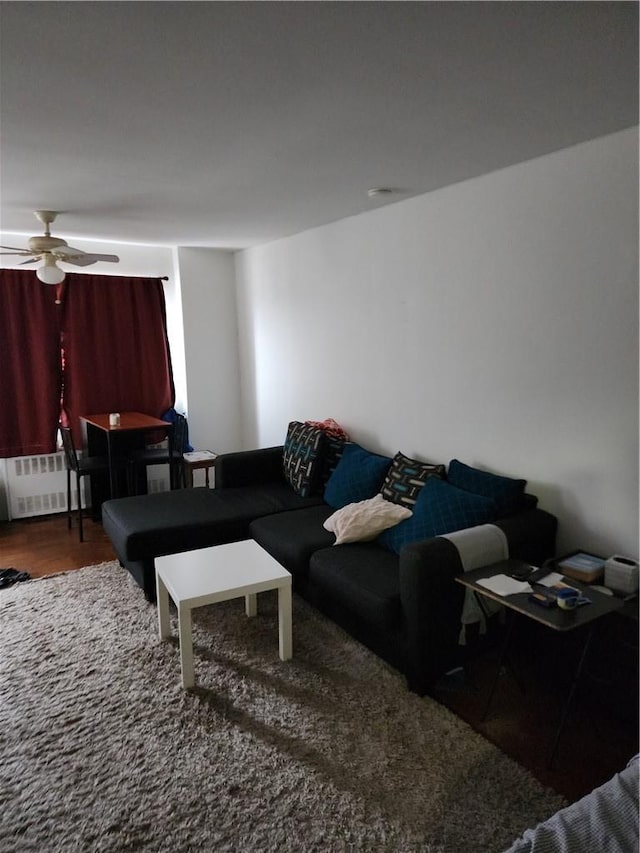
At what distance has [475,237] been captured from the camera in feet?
9.63

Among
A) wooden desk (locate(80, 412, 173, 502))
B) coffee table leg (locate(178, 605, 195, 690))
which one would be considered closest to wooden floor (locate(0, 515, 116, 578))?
wooden desk (locate(80, 412, 173, 502))

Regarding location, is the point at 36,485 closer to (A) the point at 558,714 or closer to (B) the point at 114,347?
(B) the point at 114,347

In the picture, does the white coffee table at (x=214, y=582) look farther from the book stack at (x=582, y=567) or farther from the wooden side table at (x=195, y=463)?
the wooden side table at (x=195, y=463)

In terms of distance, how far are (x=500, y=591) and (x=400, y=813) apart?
818 mm

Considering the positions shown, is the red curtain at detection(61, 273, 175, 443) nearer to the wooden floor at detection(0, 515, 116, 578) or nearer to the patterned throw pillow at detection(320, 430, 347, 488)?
the wooden floor at detection(0, 515, 116, 578)

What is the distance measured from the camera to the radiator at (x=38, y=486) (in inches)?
187

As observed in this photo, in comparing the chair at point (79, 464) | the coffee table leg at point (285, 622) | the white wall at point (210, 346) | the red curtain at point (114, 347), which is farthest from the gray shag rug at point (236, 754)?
the white wall at point (210, 346)

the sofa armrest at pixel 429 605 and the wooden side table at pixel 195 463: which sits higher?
the wooden side table at pixel 195 463

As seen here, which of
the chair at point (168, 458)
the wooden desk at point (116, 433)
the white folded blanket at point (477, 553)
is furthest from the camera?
the chair at point (168, 458)

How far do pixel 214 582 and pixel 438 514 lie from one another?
1.13 meters

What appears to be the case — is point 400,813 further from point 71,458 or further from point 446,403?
point 71,458

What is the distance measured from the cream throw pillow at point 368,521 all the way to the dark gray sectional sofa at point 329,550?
1.8 inches

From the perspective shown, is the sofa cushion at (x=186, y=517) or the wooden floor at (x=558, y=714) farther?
the sofa cushion at (x=186, y=517)

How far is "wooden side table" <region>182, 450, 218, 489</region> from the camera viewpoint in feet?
15.7
